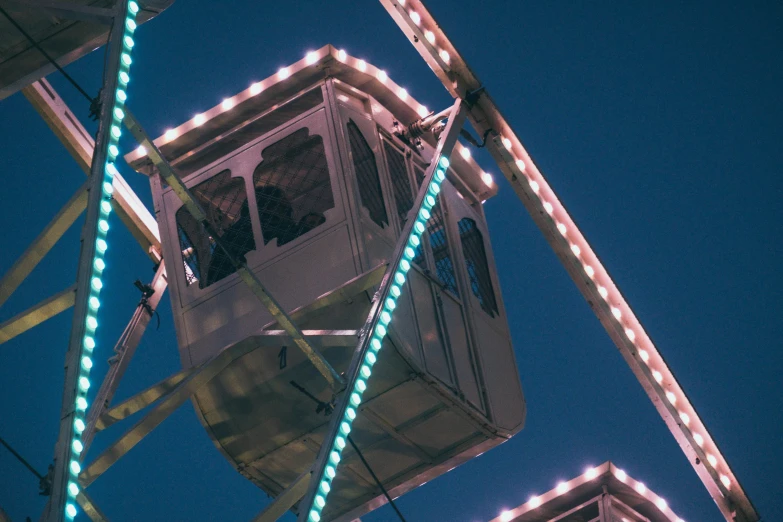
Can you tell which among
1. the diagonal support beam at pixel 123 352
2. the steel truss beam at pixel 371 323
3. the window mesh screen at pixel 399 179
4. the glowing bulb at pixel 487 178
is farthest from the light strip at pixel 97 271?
the glowing bulb at pixel 487 178

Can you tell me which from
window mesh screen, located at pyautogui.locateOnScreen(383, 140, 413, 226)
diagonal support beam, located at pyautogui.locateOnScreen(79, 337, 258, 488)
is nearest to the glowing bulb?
window mesh screen, located at pyautogui.locateOnScreen(383, 140, 413, 226)

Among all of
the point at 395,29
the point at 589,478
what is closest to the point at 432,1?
the point at 395,29

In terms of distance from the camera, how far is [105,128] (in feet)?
31.1

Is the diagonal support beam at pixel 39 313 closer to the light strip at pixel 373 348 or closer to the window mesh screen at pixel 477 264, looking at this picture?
the light strip at pixel 373 348

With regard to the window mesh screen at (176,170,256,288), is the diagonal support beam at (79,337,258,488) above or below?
below

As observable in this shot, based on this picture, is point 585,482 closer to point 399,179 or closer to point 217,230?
point 399,179

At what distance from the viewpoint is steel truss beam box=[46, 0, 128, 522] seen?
27.8 ft

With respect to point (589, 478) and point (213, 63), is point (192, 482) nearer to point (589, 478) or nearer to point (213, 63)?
point (213, 63)

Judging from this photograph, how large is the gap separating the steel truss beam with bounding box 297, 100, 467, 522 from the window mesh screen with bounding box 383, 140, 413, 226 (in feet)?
2.66

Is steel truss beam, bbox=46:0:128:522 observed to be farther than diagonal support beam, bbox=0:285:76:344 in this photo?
No

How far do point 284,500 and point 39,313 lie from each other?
2126 mm

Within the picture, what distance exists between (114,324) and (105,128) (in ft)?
67.9

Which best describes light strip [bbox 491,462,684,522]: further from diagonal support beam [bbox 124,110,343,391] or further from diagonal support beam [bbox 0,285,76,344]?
diagonal support beam [bbox 0,285,76,344]

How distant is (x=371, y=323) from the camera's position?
34.2ft
